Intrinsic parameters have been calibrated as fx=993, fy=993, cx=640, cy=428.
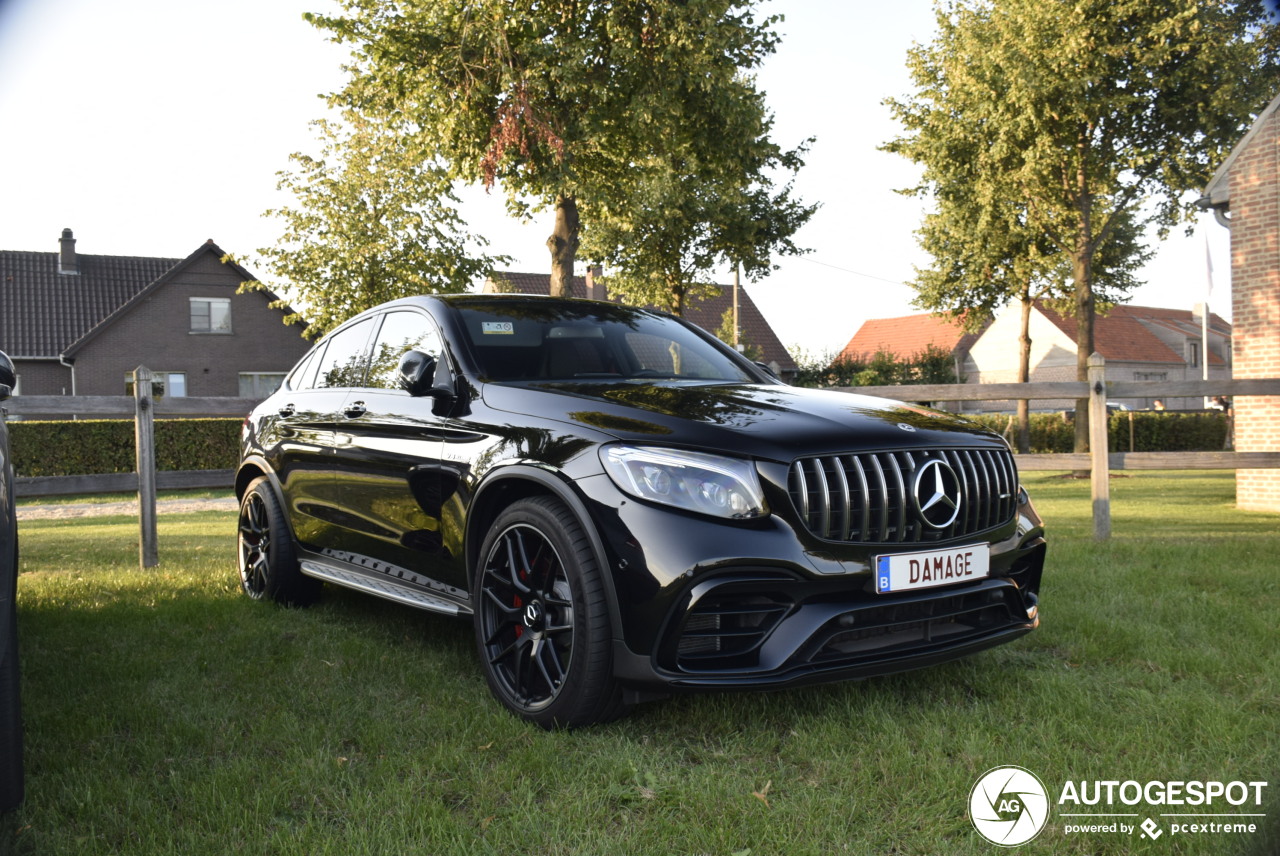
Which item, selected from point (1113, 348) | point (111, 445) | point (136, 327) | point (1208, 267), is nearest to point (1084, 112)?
point (111, 445)

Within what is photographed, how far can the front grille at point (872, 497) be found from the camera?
3.17 metres

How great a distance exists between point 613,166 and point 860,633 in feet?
39.3

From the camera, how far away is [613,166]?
14.3 m

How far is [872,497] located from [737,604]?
1.90 ft

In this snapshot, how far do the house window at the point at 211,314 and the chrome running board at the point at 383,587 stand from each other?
3505cm

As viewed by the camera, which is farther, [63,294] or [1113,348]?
[1113,348]

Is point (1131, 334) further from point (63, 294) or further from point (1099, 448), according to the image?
point (1099, 448)

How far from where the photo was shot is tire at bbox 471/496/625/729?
3.23m

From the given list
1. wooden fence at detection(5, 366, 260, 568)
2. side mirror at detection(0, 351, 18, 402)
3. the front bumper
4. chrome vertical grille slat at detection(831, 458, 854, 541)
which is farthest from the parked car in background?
wooden fence at detection(5, 366, 260, 568)

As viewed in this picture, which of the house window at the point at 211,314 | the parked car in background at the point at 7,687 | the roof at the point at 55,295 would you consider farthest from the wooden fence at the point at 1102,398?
the roof at the point at 55,295

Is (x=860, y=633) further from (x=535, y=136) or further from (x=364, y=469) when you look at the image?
(x=535, y=136)

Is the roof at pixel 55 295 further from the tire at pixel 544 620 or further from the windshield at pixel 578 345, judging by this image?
the tire at pixel 544 620

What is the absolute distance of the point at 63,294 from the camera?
126 ft

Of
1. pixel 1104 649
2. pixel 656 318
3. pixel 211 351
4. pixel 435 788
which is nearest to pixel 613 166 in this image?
pixel 656 318
